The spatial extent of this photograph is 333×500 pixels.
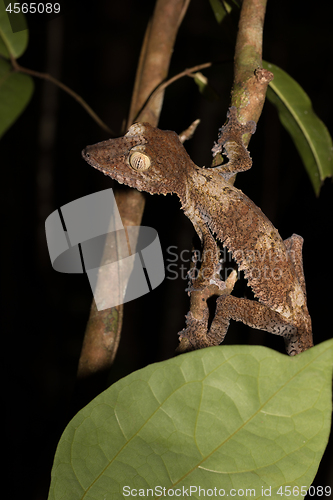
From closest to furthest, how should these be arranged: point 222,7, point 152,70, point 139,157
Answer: point 139,157 → point 152,70 → point 222,7

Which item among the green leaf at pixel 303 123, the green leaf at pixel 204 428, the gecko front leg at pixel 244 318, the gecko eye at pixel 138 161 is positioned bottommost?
the gecko front leg at pixel 244 318

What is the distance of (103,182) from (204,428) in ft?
23.7

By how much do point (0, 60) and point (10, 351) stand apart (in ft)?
20.0

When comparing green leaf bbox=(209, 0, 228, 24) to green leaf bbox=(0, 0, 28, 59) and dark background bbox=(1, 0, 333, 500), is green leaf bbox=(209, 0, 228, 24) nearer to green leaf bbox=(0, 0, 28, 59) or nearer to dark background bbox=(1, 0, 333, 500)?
green leaf bbox=(0, 0, 28, 59)

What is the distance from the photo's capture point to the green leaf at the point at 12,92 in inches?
113

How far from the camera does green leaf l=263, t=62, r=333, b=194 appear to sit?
2861 millimetres

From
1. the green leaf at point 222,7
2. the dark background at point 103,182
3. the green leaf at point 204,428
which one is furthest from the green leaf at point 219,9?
the dark background at point 103,182

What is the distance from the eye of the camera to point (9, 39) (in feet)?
9.59

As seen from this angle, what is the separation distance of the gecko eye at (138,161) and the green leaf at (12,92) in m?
1.07

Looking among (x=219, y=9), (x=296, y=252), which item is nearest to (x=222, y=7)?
(x=219, y=9)

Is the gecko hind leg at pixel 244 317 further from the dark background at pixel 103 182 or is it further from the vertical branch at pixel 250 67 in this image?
the dark background at pixel 103 182

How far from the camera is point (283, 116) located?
310 centimetres

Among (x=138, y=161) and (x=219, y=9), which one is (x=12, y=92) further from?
(x=219, y=9)

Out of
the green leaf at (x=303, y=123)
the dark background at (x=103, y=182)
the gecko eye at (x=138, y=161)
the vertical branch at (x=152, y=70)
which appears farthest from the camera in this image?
the dark background at (x=103, y=182)
